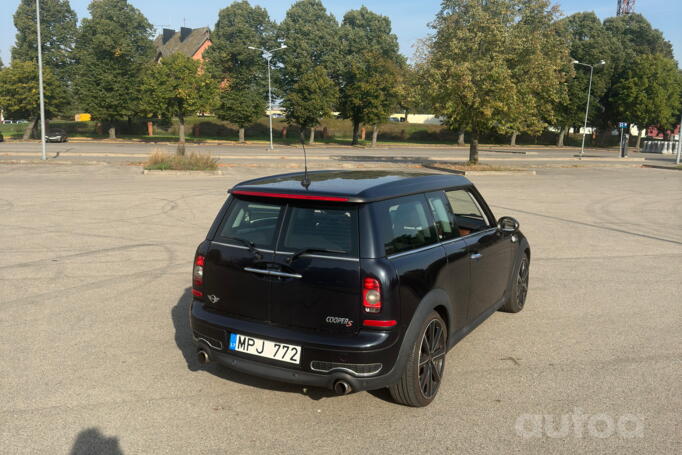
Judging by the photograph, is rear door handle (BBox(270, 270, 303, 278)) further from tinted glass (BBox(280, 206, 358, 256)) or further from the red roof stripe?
the red roof stripe

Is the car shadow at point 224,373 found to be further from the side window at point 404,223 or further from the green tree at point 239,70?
the green tree at point 239,70

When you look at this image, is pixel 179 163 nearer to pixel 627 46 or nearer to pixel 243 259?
pixel 243 259

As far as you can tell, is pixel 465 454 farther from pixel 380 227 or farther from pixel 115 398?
pixel 115 398

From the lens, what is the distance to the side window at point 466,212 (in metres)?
4.89

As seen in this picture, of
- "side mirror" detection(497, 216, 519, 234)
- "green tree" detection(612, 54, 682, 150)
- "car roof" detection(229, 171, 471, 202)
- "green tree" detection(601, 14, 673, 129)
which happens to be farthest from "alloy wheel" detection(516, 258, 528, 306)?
"green tree" detection(601, 14, 673, 129)

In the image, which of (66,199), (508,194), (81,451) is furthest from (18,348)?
(508,194)

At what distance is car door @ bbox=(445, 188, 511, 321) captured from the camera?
484 cm

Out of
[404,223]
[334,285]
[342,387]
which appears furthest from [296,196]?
[342,387]

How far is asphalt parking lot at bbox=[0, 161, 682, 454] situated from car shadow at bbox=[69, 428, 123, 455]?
11 millimetres

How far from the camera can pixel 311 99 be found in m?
56.9

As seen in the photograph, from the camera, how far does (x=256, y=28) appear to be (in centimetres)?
6838

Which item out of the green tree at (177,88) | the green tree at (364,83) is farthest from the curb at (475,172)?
the green tree at (177,88)

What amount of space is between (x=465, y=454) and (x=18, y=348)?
3954 millimetres

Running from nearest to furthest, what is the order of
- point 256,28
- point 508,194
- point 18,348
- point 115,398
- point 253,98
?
1. point 115,398
2. point 18,348
3. point 508,194
4. point 253,98
5. point 256,28
